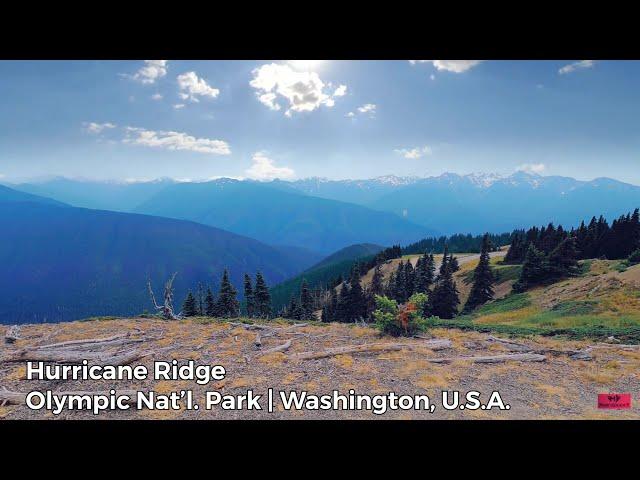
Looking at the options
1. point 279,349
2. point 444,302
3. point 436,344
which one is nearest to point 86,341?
point 279,349

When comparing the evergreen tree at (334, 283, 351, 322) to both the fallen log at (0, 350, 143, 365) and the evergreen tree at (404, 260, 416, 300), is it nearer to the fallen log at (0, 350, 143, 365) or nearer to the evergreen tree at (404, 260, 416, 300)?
the evergreen tree at (404, 260, 416, 300)

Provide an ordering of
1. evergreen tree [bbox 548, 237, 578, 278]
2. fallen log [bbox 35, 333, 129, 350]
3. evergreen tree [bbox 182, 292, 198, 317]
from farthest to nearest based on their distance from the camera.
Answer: evergreen tree [bbox 182, 292, 198, 317] → evergreen tree [bbox 548, 237, 578, 278] → fallen log [bbox 35, 333, 129, 350]

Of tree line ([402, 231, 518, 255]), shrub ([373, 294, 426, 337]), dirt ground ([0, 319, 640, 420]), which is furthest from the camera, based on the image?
tree line ([402, 231, 518, 255])

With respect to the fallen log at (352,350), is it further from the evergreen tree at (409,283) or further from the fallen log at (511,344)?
the evergreen tree at (409,283)

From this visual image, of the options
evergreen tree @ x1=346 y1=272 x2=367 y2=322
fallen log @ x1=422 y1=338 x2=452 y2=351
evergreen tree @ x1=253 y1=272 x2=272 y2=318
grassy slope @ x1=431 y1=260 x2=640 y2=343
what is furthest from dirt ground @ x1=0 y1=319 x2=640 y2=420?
evergreen tree @ x1=346 y1=272 x2=367 y2=322

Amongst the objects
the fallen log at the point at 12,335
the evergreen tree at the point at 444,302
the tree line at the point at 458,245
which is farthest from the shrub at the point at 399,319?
the tree line at the point at 458,245

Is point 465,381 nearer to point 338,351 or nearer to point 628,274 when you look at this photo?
point 338,351

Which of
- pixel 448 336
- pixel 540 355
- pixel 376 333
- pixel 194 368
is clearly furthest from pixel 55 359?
pixel 540 355
